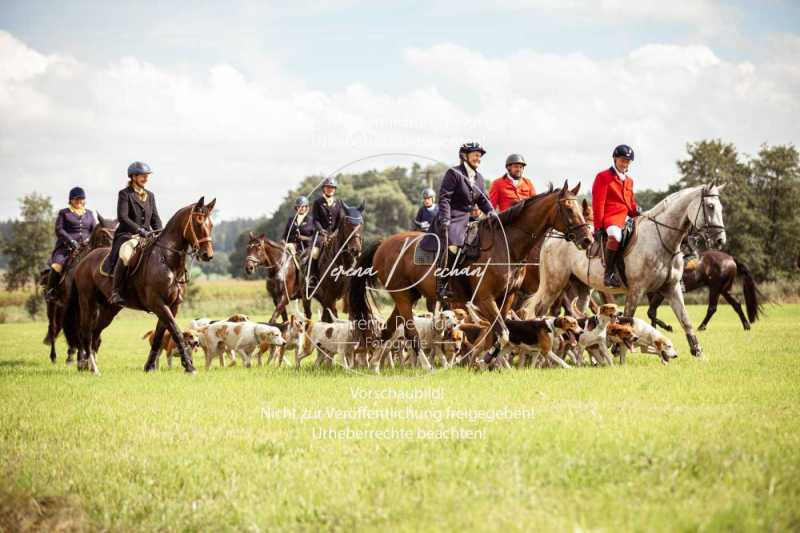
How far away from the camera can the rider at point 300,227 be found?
15317 mm

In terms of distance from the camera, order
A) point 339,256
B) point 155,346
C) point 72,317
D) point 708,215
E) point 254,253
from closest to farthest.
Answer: point 708,215 < point 155,346 < point 339,256 < point 72,317 < point 254,253

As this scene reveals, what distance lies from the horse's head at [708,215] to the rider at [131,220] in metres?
8.57

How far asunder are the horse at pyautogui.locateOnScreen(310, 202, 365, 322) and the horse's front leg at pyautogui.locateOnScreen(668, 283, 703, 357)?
5106mm

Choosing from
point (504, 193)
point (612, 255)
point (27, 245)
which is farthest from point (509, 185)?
point (27, 245)

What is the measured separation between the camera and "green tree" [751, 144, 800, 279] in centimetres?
4388

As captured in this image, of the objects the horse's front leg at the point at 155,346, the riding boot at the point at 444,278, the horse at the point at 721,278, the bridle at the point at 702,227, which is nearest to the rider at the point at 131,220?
the horse's front leg at the point at 155,346

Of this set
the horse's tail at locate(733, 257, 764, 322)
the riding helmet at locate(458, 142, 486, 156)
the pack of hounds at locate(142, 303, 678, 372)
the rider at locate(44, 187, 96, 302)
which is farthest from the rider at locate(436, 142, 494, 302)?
the horse's tail at locate(733, 257, 764, 322)

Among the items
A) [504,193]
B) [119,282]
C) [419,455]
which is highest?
[504,193]

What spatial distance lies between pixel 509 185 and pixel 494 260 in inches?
133

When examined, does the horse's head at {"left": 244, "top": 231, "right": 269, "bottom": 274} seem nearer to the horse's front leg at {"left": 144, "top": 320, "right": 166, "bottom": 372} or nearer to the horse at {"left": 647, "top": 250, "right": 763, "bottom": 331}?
the horse's front leg at {"left": 144, "top": 320, "right": 166, "bottom": 372}

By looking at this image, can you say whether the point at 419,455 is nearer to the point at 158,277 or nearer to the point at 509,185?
the point at 158,277

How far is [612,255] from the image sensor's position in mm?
11914

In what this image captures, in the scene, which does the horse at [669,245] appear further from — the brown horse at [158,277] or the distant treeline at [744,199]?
the distant treeline at [744,199]

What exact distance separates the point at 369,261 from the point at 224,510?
729 centimetres
